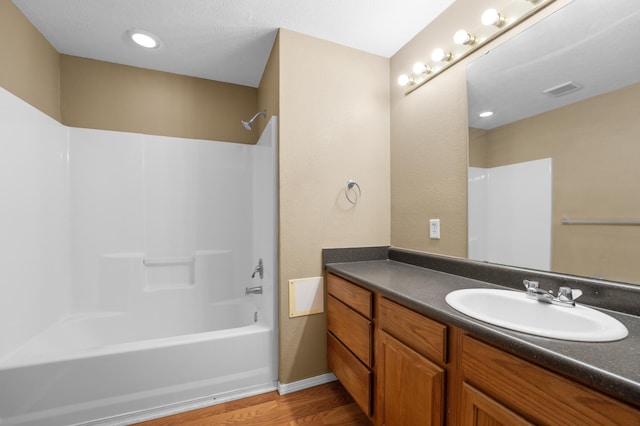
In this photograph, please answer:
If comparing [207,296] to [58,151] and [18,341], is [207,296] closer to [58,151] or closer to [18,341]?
[18,341]

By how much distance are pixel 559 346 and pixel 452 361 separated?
0.33 metres

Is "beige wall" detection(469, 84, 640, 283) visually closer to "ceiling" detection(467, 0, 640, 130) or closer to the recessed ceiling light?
"ceiling" detection(467, 0, 640, 130)

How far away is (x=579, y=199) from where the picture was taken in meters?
0.97

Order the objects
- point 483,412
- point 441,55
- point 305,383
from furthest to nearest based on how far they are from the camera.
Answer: point 305,383 < point 441,55 < point 483,412

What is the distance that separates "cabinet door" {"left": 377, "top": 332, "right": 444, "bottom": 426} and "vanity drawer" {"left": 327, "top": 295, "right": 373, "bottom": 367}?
0.09 metres

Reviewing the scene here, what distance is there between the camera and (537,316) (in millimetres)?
948

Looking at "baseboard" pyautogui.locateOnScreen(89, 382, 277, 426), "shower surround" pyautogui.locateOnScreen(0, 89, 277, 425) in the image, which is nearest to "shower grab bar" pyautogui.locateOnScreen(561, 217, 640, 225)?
"shower surround" pyautogui.locateOnScreen(0, 89, 277, 425)

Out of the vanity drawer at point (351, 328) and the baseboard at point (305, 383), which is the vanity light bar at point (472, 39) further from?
the baseboard at point (305, 383)

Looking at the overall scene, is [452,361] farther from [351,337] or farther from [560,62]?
[560,62]

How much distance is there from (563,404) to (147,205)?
2693 mm

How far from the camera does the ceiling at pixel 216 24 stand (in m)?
1.51

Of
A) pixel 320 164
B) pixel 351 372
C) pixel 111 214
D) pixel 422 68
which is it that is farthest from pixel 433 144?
pixel 111 214

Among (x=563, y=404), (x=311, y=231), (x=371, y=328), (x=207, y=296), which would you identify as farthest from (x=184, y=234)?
(x=563, y=404)

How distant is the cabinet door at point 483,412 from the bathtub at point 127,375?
121 centimetres
